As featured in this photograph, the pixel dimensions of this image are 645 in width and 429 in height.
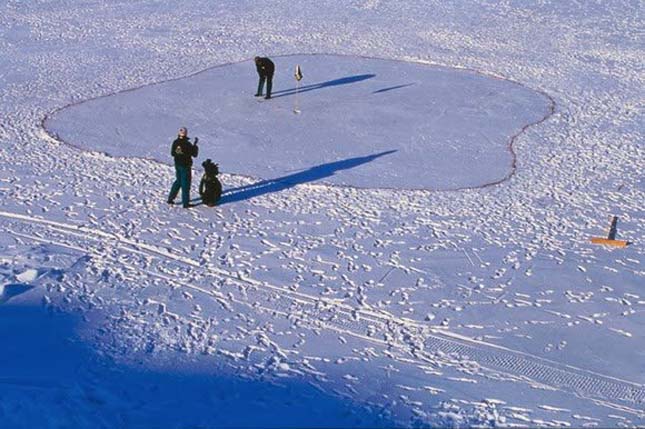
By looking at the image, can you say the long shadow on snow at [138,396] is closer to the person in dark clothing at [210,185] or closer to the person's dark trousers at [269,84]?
the person in dark clothing at [210,185]

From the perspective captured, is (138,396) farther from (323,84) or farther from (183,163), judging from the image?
(323,84)

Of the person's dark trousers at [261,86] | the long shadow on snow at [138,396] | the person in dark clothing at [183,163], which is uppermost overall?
the person's dark trousers at [261,86]

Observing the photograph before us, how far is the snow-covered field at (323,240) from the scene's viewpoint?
11.2m

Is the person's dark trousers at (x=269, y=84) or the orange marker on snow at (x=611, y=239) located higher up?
the person's dark trousers at (x=269, y=84)

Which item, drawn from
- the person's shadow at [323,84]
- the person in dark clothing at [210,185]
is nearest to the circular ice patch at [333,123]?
the person's shadow at [323,84]

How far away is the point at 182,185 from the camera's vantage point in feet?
53.3

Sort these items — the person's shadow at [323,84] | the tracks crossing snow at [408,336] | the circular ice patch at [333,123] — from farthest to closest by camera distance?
the person's shadow at [323,84], the circular ice patch at [333,123], the tracks crossing snow at [408,336]

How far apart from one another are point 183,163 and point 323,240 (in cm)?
308

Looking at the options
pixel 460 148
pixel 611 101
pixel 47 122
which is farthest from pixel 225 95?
pixel 611 101

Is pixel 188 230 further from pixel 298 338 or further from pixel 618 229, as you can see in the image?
pixel 618 229

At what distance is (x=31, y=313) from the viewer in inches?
499

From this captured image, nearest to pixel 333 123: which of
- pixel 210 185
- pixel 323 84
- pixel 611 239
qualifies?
pixel 323 84

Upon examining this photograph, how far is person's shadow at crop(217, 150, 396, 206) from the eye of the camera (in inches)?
677

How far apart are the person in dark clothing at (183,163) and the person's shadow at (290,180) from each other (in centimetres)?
79
